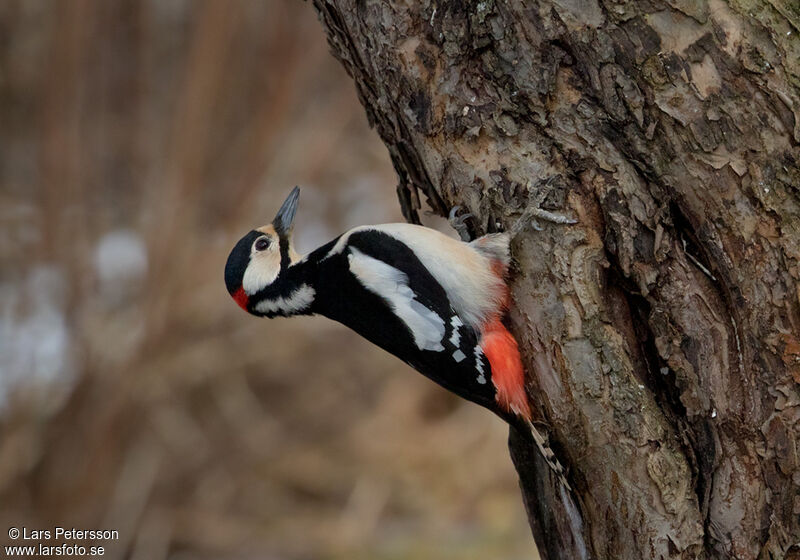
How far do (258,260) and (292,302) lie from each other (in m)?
0.21

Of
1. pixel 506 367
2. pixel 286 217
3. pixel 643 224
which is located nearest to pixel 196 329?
pixel 286 217

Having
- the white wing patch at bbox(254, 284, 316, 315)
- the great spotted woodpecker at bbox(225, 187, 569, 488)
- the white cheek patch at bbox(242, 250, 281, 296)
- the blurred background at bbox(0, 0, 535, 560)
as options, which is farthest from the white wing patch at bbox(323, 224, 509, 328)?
the blurred background at bbox(0, 0, 535, 560)

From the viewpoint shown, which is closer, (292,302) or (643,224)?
(643,224)

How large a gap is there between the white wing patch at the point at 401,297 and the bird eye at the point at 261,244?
0.42 meters

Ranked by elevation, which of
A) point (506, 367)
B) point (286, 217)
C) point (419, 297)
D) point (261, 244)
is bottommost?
point (506, 367)

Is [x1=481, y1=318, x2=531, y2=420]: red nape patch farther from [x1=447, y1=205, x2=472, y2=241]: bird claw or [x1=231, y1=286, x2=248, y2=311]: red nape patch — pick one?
[x1=231, y1=286, x2=248, y2=311]: red nape patch

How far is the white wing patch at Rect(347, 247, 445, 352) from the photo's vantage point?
8.52 ft

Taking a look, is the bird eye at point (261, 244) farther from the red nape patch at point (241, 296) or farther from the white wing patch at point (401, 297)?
the white wing patch at point (401, 297)

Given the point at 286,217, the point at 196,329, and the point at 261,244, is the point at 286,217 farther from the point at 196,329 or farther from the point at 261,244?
the point at 196,329

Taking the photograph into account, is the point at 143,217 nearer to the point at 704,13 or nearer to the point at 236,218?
the point at 236,218

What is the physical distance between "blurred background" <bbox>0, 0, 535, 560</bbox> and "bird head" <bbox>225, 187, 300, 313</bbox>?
188cm

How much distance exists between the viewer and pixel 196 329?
552 cm

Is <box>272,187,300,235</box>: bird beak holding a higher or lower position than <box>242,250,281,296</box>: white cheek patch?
higher

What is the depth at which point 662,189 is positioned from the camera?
214 cm
